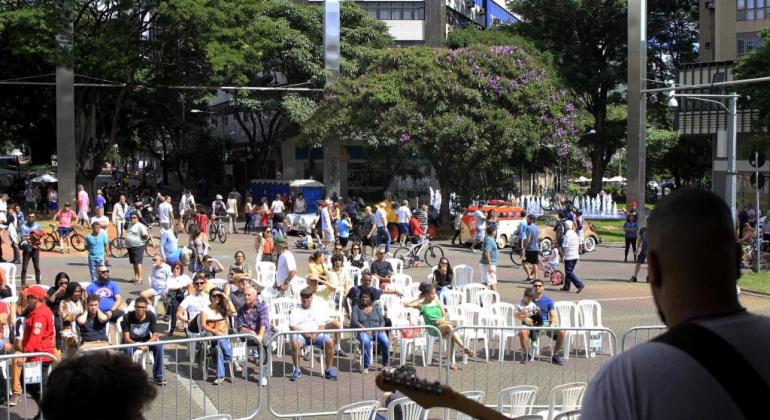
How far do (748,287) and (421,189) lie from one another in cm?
3701

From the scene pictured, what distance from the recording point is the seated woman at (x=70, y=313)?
10276mm

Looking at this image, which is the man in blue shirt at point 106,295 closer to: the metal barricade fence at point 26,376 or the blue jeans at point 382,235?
the metal barricade fence at point 26,376

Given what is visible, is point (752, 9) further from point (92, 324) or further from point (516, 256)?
point (92, 324)

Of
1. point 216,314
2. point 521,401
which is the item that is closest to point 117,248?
point 216,314

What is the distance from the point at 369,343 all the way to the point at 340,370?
71 cm

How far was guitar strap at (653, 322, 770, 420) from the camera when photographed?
2.14 m

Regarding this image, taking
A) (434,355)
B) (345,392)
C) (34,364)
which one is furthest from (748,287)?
(34,364)

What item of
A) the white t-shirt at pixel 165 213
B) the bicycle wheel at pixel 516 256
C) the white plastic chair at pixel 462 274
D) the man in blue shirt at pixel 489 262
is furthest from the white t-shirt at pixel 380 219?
the white plastic chair at pixel 462 274

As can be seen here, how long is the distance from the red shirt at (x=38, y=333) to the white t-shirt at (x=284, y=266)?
527 centimetres

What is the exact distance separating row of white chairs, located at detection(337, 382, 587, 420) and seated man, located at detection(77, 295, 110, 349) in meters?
4.27

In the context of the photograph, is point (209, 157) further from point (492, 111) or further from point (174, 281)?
point (174, 281)

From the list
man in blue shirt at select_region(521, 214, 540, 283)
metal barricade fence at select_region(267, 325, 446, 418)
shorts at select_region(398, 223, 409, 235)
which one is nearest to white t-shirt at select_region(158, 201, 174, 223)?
shorts at select_region(398, 223, 409, 235)

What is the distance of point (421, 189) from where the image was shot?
5625 cm

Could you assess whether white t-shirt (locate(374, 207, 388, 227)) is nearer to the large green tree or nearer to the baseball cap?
the large green tree
